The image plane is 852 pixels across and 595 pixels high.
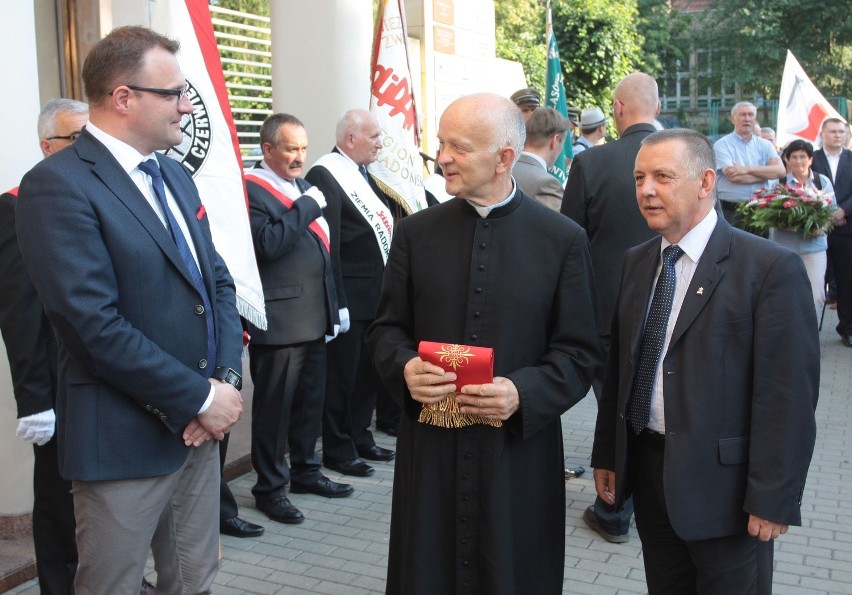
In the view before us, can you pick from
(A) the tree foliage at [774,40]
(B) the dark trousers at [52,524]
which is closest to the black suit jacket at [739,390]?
A: (B) the dark trousers at [52,524]

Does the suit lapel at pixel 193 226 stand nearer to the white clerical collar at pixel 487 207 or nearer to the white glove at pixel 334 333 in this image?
the white clerical collar at pixel 487 207

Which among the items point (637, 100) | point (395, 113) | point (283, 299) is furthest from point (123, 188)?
point (395, 113)

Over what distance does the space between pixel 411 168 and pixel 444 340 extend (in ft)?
11.9

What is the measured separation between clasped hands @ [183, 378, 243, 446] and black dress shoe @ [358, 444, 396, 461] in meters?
3.49

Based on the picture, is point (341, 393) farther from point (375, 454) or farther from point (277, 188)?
point (277, 188)

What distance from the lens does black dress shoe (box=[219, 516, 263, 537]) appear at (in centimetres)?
513

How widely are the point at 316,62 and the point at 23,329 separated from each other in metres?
4.28

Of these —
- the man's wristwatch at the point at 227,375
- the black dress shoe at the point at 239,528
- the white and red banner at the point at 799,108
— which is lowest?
the black dress shoe at the point at 239,528

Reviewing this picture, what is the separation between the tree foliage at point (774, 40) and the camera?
120 feet

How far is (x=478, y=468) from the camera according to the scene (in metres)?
3.12

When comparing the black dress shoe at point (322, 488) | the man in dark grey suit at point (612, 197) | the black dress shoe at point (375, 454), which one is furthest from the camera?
the black dress shoe at point (375, 454)

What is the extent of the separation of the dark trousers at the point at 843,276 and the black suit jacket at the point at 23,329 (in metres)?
8.82

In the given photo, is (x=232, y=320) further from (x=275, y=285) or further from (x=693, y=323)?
(x=275, y=285)

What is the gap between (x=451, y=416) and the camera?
10.0ft
